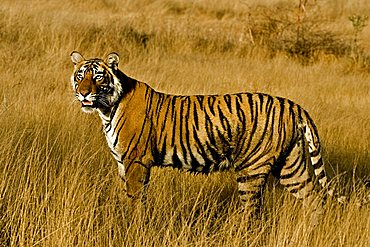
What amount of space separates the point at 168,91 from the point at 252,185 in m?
3.33

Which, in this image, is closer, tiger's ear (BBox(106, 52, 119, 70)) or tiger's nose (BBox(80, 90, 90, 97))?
tiger's nose (BBox(80, 90, 90, 97))

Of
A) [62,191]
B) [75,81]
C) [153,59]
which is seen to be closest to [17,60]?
[153,59]

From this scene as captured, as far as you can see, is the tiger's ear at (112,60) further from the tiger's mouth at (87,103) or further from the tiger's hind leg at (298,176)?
the tiger's hind leg at (298,176)

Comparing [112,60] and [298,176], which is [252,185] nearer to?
[298,176]

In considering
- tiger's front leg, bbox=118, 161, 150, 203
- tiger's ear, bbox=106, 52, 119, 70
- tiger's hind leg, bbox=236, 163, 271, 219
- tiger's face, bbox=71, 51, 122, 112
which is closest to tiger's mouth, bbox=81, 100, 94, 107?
tiger's face, bbox=71, 51, 122, 112

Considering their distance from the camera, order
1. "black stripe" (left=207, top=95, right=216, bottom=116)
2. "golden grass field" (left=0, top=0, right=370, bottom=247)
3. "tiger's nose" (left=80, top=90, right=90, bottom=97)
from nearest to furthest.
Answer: "golden grass field" (left=0, top=0, right=370, bottom=247), "tiger's nose" (left=80, top=90, right=90, bottom=97), "black stripe" (left=207, top=95, right=216, bottom=116)

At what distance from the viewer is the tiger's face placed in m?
3.36

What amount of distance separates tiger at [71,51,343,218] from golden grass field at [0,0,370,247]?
149 millimetres

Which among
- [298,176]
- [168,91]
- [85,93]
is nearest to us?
[85,93]

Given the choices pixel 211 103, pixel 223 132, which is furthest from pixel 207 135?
pixel 211 103

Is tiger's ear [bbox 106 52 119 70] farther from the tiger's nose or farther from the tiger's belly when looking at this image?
the tiger's belly

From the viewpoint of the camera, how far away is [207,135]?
11.2 ft

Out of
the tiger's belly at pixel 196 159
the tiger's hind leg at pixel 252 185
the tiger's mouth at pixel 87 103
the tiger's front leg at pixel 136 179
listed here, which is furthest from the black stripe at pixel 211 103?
the tiger's mouth at pixel 87 103

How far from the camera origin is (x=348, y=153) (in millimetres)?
5027
